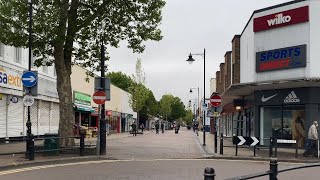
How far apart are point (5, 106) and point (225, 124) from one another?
30878mm

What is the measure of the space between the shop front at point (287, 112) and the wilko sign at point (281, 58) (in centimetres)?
182

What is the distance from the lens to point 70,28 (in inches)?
891

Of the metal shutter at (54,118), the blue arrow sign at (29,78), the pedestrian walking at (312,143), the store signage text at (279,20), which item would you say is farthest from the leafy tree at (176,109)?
the blue arrow sign at (29,78)

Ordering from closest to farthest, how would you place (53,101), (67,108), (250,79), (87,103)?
1. (67,108)
2. (250,79)
3. (53,101)
4. (87,103)

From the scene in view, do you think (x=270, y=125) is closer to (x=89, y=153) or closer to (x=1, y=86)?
(x=89, y=153)

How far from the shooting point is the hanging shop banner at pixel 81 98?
47125 millimetres

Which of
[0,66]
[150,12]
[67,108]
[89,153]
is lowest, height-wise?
[89,153]

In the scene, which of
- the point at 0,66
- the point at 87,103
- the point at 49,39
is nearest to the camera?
the point at 49,39

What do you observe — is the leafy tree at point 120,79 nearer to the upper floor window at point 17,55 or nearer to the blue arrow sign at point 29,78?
the upper floor window at point 17,55

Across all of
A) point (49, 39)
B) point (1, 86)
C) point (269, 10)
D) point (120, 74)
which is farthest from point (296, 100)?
point (120, 74)

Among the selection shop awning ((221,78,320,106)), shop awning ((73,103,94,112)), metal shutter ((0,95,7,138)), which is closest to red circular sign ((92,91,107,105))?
shop awning ((221,78,320,106))

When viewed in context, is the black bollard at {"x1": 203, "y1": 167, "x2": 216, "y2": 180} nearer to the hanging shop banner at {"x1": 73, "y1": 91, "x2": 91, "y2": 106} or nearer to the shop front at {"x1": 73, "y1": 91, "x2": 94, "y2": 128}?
the shop front at {"x1": 73, "y1": 91, "x2": 94, "y2": 128}

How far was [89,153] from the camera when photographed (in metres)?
22.4

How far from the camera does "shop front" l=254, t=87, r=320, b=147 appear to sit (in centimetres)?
2884
